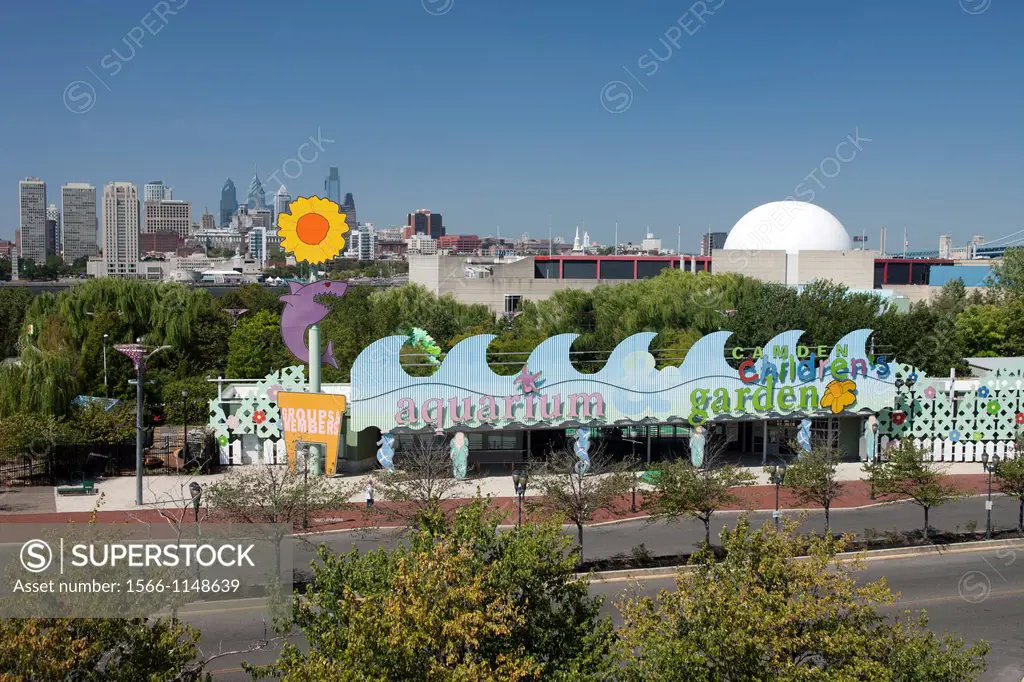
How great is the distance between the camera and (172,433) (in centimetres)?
3872

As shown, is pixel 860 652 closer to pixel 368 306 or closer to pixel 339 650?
pixel 339 650

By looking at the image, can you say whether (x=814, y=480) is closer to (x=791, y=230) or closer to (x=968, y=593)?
(x=968, y=593)

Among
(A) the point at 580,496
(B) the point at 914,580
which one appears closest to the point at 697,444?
(A) the point at 580,496

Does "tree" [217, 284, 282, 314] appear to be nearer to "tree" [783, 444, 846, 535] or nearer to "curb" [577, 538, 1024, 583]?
"tree" [783, 444, 846, 535]

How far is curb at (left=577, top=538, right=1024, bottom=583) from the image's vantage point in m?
22.7

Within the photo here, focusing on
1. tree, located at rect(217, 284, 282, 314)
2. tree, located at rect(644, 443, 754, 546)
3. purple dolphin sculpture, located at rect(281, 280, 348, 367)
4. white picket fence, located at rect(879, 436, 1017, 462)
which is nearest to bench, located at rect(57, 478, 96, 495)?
purple dolphin sculpture, located at rect(281, 280, 348, 367)

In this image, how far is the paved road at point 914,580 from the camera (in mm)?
18250

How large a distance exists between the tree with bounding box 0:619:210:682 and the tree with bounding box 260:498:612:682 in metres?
1.39

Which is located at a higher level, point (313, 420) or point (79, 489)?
point (313, 420)

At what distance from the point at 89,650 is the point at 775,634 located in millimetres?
8443

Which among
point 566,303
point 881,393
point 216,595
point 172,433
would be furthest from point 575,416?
point 566,303

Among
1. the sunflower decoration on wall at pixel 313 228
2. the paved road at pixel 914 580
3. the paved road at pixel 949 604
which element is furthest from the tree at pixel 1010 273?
the sunflower decoration on wall at pixel 313 228

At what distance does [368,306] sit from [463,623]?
5617cm

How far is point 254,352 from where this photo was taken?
168 ft
